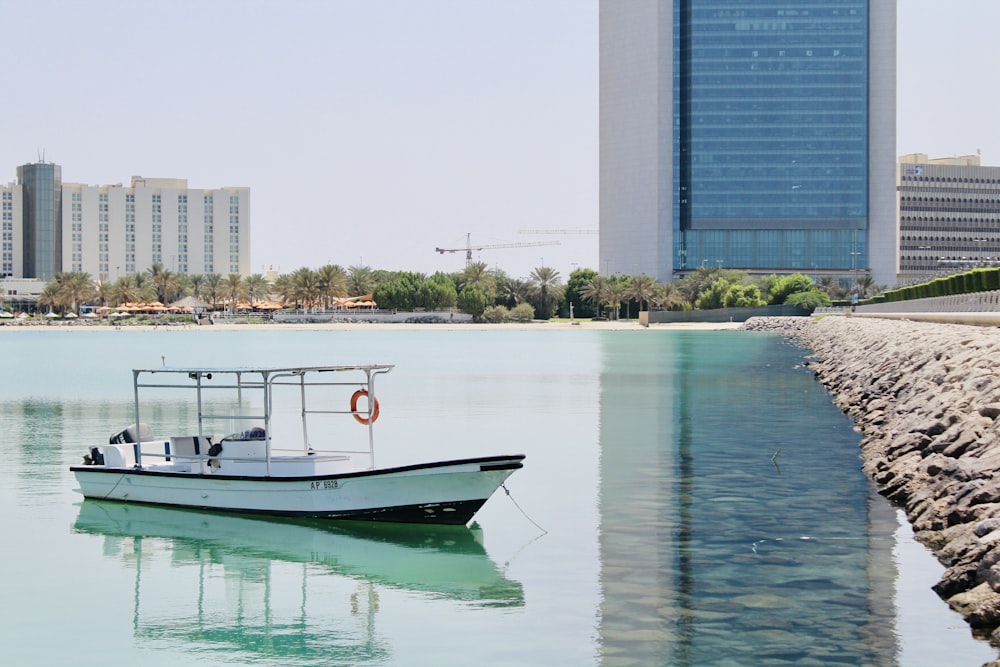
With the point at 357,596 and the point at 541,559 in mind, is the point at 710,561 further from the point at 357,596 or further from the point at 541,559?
the point at 357,596

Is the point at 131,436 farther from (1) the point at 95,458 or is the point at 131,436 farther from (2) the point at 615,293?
(2) the point at 615,293

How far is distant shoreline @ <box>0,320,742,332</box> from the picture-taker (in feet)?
593

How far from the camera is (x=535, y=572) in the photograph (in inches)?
775

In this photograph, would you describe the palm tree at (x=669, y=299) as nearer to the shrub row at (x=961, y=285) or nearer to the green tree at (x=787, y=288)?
the green tree at (x=787, y=288)

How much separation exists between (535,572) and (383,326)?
168 metres

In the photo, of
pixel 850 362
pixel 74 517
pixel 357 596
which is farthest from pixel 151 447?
pixel 850 362

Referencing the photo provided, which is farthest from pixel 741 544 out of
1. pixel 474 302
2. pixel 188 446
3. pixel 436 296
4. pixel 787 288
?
pixel 436 296

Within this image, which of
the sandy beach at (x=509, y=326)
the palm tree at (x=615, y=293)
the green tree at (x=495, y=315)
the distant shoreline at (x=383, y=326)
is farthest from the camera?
the green tree at (x=495, y=315)

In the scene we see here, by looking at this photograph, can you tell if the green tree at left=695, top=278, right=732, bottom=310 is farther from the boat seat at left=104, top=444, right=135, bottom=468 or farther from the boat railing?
the boat seat at left=104, top=444, right=135, bottom=468

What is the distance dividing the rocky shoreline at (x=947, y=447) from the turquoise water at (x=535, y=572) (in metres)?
0.51

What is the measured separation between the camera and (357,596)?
18.6 meters

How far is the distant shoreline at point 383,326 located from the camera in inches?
7116

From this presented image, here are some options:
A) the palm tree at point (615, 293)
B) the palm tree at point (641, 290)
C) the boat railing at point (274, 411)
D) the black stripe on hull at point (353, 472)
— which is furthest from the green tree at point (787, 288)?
the black stripe on hull at point (353, 472)

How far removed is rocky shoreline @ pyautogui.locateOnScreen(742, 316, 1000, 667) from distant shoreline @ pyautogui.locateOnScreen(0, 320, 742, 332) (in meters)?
132
